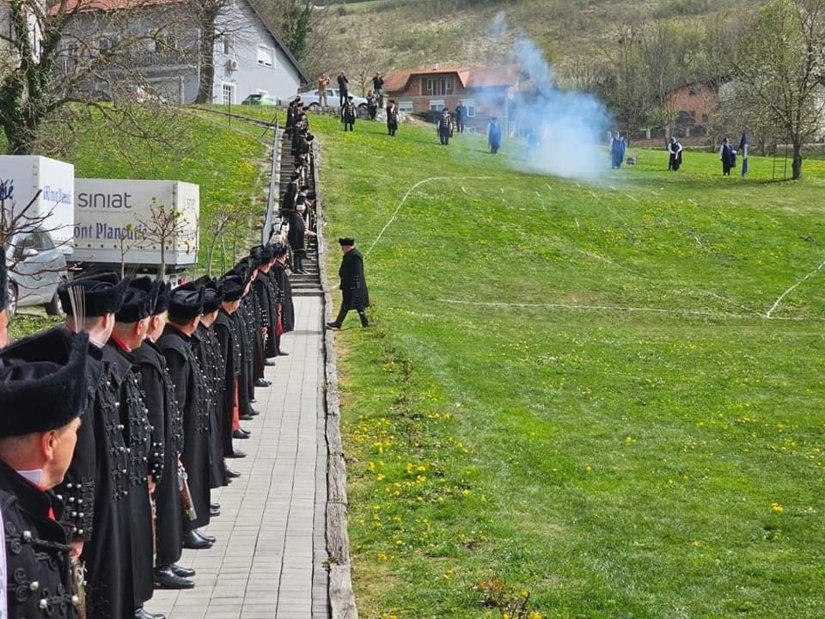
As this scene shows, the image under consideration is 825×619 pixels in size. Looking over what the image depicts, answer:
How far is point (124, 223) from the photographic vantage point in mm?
27906

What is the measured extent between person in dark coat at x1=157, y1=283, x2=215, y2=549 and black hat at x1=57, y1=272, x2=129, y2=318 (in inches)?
78.9

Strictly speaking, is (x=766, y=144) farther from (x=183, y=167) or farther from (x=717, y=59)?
(x=183, y=167)

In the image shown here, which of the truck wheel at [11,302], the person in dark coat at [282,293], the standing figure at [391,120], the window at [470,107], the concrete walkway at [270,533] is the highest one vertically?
the window at [470,107]

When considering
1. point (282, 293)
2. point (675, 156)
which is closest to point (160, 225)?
point (282, 293)

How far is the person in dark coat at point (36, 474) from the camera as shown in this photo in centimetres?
395

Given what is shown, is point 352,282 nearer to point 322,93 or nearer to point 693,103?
point 322,93

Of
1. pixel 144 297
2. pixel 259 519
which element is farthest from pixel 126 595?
pixel 259 519

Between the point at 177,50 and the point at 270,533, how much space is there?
898 inches

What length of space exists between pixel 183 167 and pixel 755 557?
108 feet

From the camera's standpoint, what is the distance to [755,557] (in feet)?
28.5

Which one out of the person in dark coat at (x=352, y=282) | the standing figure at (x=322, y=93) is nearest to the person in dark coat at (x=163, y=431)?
the person in dark coat at (x=352, y=282)

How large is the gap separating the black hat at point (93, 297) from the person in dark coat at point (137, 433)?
0.33 meters

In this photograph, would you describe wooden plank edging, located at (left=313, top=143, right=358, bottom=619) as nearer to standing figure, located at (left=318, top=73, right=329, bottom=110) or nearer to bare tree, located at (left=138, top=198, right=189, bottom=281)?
bare tree, located at (left=138, top=198, right=189, bottom=281)

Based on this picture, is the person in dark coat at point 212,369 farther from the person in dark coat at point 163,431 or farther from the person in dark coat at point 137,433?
the person in dark coat at point 137,433
